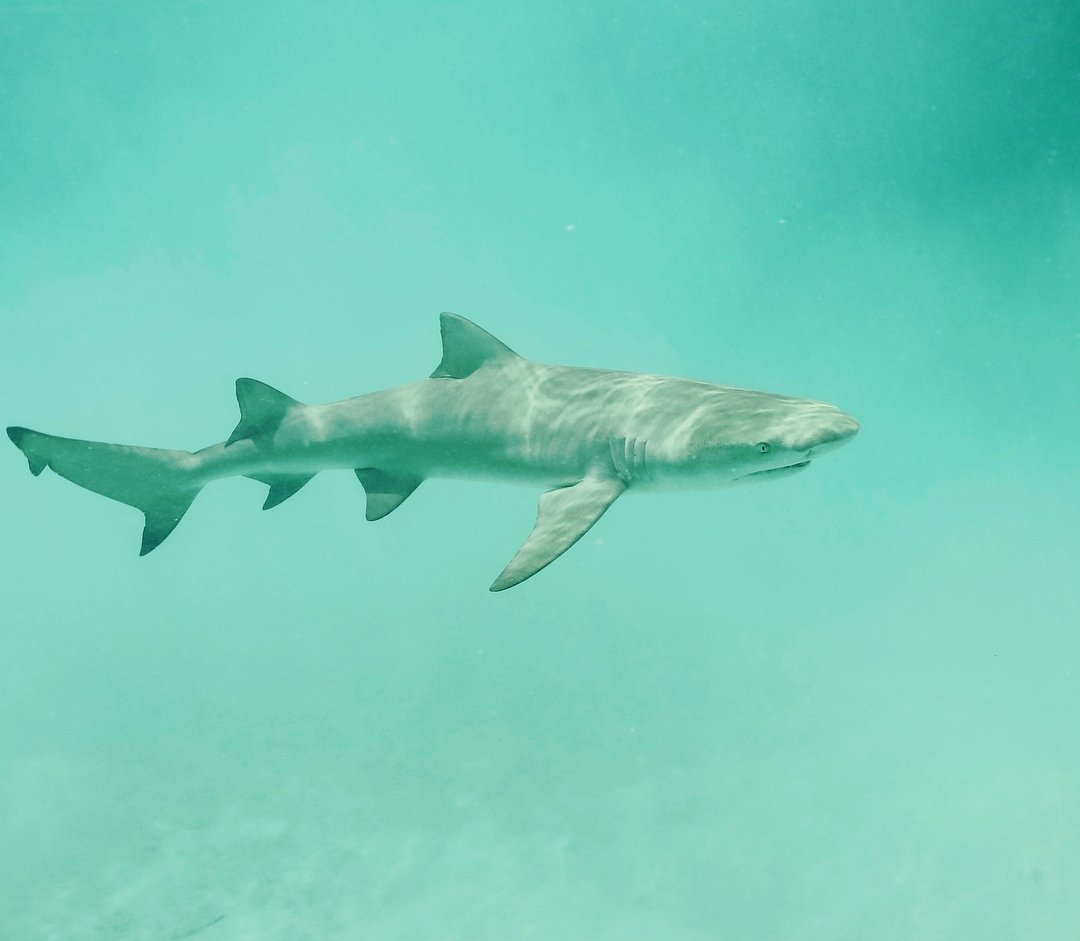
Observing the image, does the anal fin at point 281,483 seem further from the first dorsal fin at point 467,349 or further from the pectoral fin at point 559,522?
the pectoral fin at point 559,522

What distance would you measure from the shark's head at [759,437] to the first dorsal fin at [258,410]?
3.91 m

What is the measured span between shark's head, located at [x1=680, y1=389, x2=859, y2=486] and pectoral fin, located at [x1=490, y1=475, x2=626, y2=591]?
655 mm

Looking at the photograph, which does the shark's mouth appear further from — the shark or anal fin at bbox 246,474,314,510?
anal fin at bbox 246,474,314,510

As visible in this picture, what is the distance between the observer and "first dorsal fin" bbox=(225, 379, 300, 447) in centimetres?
753

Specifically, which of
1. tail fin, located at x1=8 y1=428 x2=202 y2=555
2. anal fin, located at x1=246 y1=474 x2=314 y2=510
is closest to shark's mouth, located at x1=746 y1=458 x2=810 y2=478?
anal fin, located at x1=246 y1=474 x2=314 y2=510

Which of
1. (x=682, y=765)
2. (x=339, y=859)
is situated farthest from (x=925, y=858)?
(x=339, y=859)

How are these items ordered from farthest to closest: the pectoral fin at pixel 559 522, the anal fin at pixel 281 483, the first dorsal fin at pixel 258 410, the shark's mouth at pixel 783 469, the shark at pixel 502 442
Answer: the anal fin at pixel 281 483, the first dorsal fin at pixel 258 410, the shark at pixel 502 442, the shark's mouth at pixel 783 469, the pectoral fin at pixel 559 522

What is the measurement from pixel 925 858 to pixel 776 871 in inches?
100

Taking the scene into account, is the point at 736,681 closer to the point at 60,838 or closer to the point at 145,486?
the point at 60,838

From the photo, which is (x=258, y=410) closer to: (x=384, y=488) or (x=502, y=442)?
(x=384, y=488)

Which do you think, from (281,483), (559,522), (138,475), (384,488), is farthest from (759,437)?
(138,475)

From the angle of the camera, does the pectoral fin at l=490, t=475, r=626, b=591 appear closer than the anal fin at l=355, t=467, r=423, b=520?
Yes

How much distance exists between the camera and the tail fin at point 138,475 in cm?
717

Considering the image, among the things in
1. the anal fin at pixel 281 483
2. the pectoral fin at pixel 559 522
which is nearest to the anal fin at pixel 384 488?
the anal fin at pixel 281 483
